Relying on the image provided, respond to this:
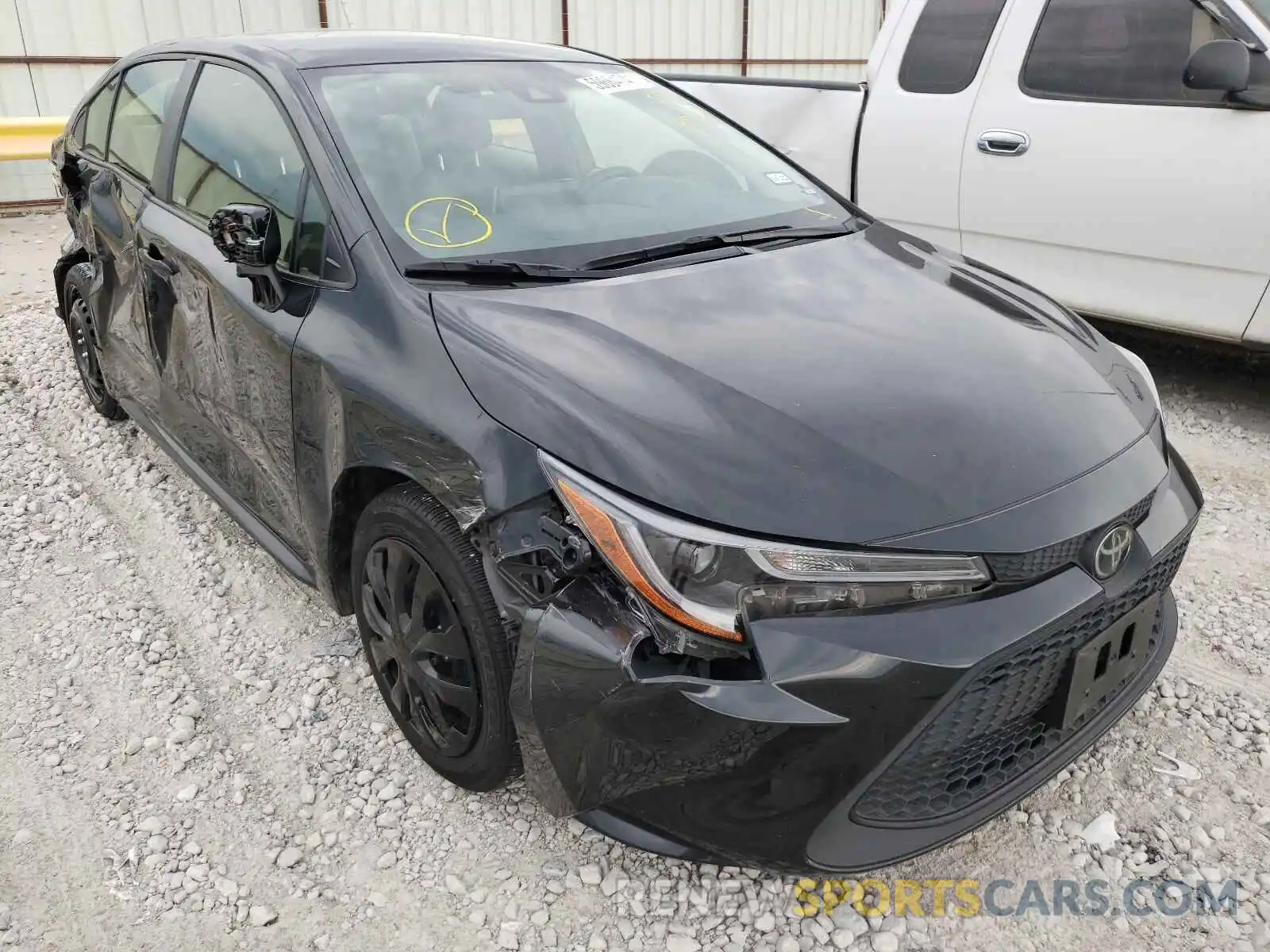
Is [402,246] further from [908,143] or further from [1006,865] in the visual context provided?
[908,143]

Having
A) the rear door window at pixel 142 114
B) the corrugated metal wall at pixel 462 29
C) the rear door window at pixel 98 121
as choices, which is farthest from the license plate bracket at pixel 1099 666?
the corrugated metal wall at pixel 462 29

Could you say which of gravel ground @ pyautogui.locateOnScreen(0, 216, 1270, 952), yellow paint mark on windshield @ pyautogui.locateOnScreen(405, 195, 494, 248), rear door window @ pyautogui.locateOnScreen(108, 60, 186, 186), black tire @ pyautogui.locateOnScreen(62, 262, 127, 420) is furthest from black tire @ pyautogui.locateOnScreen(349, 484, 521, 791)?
black tire @ pyautogui.locateOnScreen(62, 262, 127, 420)

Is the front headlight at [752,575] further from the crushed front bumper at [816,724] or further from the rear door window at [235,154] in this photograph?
the rear door window at [235,154]

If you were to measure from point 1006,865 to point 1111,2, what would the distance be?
11.8 feet

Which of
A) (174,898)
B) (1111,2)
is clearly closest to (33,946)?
(174,898)

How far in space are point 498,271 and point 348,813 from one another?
1.28m

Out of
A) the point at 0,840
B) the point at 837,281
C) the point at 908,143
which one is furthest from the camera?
the point at 908,143

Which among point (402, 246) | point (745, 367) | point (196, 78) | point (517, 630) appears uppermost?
point (196, 78)

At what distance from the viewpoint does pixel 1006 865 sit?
6.97 ft

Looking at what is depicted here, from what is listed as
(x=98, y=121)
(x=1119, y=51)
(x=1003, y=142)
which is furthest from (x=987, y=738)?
(x=98, y=121)

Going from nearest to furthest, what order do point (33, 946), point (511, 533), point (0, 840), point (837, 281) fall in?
point (511, 533) → point (33, 946) → point (0, 840) → point (837, 281)

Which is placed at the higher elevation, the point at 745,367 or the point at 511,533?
the point at 745,367

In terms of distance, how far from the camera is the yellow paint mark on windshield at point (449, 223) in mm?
2357

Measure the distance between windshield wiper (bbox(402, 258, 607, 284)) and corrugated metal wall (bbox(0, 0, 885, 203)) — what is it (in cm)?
535
